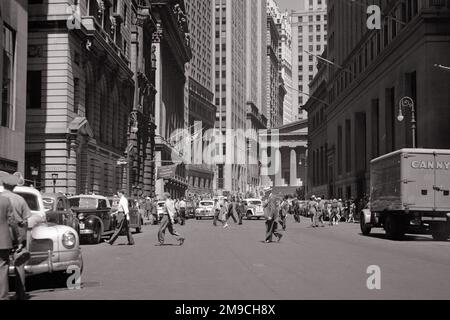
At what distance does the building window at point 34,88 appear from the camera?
3838 cm

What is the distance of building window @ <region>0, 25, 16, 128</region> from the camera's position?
3062 cm

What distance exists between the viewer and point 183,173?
102m

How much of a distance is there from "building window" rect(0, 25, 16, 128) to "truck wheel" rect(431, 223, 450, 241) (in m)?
19.1

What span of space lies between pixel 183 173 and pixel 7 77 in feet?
234

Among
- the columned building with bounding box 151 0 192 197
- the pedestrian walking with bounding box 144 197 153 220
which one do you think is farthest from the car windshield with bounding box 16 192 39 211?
the columned building with bounding box 151 0 192 197

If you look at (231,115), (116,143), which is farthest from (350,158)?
(231,115)

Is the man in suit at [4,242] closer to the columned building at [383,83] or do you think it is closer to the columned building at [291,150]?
Answer: the columned building at [383,83]

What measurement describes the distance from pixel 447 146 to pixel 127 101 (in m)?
28.1

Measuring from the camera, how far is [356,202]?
5528 centimetres

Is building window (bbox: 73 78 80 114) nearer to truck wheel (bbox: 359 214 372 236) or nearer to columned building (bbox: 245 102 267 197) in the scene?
truck wheel (bbox: 359 214 372 236)

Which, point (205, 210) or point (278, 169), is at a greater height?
point (278, 169)

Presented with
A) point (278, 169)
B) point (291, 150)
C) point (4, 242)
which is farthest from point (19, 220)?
point (278, 169)

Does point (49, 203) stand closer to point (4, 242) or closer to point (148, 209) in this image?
point (4, 242)
